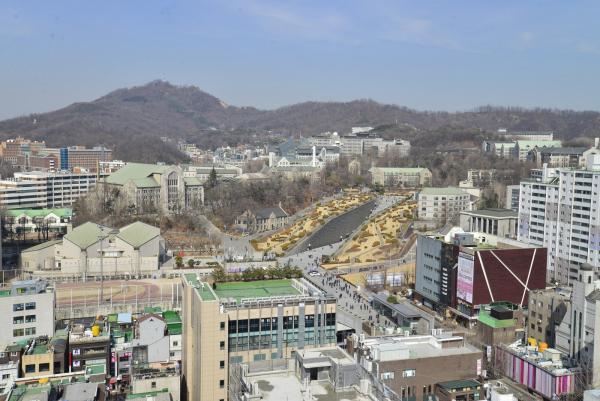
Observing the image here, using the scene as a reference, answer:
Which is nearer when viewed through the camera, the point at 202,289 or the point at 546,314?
the point at 202,289

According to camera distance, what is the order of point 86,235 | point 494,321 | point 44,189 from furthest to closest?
point 44,189
point 86,235
point 494,321

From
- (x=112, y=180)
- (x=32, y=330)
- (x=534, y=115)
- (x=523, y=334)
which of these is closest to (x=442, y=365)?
(x=523, y=334)

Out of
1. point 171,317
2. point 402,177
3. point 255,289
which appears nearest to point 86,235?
point 171,317

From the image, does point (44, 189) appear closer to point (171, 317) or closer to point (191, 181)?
point (191, 181)

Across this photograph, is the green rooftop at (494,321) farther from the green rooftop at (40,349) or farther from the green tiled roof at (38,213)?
the green tiled roof at (38,213)

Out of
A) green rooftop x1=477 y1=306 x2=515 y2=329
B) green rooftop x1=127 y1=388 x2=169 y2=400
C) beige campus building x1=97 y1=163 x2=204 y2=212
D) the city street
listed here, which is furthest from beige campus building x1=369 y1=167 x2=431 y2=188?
green rooftop x1=127 y1=388 x2=169 y2=400
